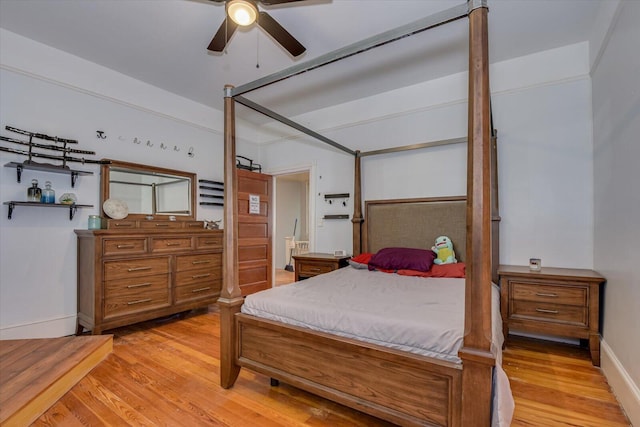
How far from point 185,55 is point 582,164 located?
400 centimetres

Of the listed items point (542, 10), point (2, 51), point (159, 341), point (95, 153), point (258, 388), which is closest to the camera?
point (258, 388)

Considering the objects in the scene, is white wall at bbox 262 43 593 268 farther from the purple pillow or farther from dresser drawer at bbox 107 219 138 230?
dresser drawer at bbox 107 219 138 230

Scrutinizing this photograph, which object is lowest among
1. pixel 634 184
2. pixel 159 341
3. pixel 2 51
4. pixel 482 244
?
pixel 159 341

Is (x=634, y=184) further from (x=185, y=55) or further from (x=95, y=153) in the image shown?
(x=95, y=153)

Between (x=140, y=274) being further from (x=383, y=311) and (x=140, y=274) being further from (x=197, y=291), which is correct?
(x=383, y=311)

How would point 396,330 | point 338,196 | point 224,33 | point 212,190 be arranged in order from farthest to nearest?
point 212,190 → point 338,196 → point 224,33 → point 396,330

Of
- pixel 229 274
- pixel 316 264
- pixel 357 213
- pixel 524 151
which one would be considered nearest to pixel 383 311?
pixel 229 274

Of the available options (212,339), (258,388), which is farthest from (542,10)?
(212,339)

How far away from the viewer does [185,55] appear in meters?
3.09

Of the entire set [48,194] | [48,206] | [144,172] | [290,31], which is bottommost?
[48,206]

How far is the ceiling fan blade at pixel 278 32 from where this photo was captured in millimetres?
2014

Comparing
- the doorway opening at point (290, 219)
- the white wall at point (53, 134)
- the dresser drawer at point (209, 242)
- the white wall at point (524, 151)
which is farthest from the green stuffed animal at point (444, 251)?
the doorway opening at point (290, 219)

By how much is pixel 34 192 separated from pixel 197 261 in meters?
1.68

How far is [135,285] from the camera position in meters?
3.14
